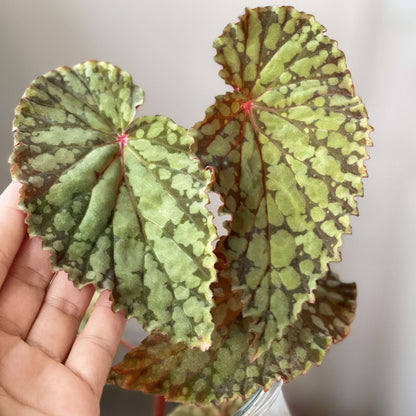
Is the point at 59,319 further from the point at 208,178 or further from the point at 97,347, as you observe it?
the point at 208,178

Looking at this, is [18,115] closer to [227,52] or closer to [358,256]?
[227,52]

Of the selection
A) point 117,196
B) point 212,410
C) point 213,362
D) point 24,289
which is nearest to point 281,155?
point 117,196

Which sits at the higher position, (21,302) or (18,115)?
(18,115)

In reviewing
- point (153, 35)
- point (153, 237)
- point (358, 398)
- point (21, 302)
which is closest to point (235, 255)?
point (153, 237)

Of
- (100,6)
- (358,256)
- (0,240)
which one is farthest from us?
(358,256)

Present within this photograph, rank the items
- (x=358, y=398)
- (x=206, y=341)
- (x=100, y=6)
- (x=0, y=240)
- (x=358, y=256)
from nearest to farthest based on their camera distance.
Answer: (x=206, y=341) < (x=0, y=240) < (x=100, y=6) < (x=358, y=256) < (x=358, y=398)

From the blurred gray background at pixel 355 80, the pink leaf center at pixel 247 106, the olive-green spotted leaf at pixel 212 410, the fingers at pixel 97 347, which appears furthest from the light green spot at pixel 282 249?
the olive-green spotted leaf at pixel 212 410

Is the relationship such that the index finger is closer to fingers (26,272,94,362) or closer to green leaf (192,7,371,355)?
fingers (26,272,94,362)

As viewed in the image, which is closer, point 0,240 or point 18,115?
point 18,115
